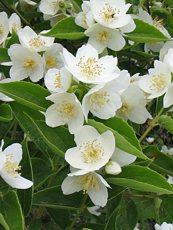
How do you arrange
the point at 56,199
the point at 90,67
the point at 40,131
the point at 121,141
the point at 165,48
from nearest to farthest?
the point at 121,141
the point at 40,131
the point at 90,67
the point at 56,199
the point at 165,48

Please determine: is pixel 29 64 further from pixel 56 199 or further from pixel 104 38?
pixel 56 199

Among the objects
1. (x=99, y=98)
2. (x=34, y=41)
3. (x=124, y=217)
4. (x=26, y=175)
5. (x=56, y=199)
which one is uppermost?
(x=99, y=98)

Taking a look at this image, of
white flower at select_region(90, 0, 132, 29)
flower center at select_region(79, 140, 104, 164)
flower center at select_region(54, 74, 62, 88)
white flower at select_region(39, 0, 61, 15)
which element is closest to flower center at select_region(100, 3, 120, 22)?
white flower at select_region(90, 0, 132, 29)

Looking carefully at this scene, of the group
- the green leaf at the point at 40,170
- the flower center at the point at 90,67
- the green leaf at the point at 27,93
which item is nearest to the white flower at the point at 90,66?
the flower center at the point at 90,67

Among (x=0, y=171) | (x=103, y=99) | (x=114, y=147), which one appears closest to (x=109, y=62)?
(x=103, y=99)

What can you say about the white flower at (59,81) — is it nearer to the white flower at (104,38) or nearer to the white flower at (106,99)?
the white flower at (106,99)

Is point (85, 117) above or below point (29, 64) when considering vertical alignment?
above

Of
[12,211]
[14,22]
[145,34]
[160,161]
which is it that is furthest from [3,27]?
[12,211]
